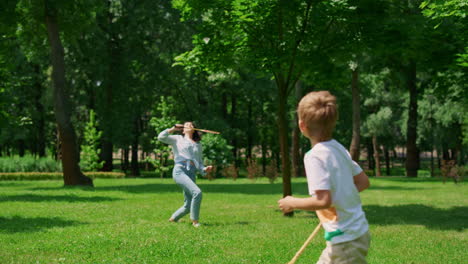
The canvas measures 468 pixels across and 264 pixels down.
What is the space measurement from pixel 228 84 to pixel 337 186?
46248mm

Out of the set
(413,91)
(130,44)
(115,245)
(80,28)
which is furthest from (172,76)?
(115,245)

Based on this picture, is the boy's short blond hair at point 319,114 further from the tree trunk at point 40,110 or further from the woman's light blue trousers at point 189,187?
the tree trunk at point 40,110

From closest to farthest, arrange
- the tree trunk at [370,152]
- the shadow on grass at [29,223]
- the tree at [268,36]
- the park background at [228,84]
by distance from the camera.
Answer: the shadow on grass at [29,223] → the tree at [268,36] → the park background at [228,84] → the tree trunk at [370,152]

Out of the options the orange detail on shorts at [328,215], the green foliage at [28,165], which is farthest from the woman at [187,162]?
the green foliage at [28,165]

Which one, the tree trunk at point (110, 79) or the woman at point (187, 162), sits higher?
the tree trunk at point (110, 79)

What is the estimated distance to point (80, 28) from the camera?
83.8 ft

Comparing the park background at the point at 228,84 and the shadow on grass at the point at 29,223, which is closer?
the shadow on grass at the point at 29,223

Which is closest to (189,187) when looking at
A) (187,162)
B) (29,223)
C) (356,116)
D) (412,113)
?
(187,162)

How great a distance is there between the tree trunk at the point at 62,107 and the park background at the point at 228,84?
48 mm

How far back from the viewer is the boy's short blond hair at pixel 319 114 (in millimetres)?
3496

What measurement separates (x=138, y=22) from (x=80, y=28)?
13162 mm

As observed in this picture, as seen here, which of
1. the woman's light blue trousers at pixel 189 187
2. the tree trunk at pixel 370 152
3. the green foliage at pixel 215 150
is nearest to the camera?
the woman's light blue trousers at pixel 189 187

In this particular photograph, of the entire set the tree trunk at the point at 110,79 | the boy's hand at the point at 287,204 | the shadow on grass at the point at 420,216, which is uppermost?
the tree trunk at the point at 110,79

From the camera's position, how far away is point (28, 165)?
1404 inches
